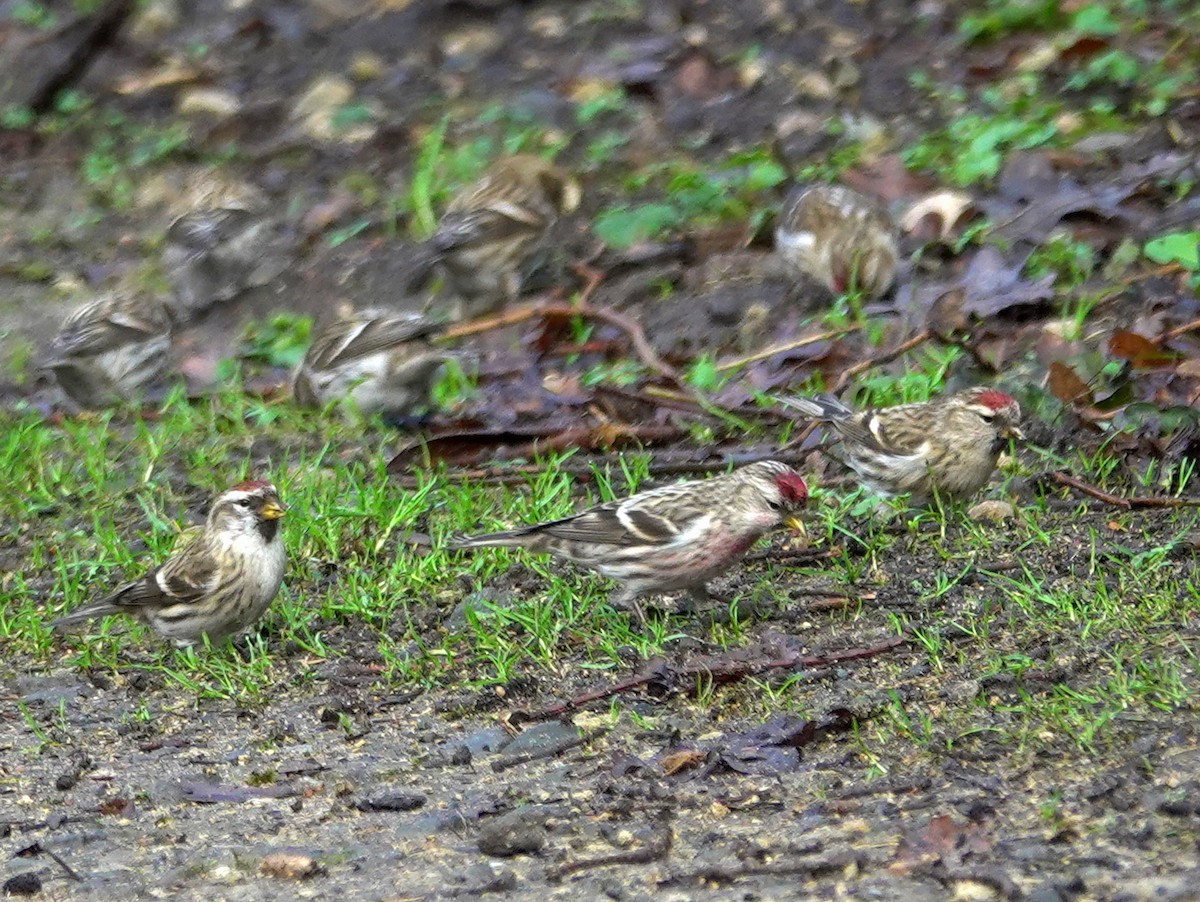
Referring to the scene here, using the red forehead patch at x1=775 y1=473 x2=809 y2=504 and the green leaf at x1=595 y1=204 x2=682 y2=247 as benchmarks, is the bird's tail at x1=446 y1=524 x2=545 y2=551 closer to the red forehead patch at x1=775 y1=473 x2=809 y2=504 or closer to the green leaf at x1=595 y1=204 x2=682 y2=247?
the red forehead patch at x1=775 y1=473 x2=809 y2=504

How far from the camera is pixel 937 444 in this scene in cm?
629

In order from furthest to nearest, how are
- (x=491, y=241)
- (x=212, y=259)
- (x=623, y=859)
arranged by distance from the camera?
(x=212, y=259), (x=491, y=241), (x=623, y=859)

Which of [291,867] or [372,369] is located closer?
[291,867]

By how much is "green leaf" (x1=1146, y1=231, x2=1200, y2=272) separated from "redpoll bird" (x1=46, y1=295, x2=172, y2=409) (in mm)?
4759

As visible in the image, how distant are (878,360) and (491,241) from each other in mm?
2780

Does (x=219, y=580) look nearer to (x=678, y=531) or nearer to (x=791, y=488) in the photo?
(x=678, y=531)

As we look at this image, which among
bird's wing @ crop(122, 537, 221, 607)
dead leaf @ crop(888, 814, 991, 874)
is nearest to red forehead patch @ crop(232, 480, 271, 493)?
bird's wing @ crop(122, 537, 221, 607)

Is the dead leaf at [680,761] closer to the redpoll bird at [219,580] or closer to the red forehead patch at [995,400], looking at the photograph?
the redpoll bird at [219,580]

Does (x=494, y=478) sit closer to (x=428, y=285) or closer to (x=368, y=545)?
(x=368, y=545)

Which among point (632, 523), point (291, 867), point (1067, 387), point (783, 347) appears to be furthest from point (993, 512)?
point (291, 867)

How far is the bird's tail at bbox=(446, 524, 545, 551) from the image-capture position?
609 centimetres

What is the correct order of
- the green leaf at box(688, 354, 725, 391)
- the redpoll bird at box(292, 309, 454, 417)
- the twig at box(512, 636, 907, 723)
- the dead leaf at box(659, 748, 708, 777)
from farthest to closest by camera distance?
the redpoll bird at box(292, 309, 454, 417) → the green leaf at box(688, 354, 725, 391) → the twig at box(512, 636, 907, 723) → the dead leaf at box(659, 748, 708, 777)

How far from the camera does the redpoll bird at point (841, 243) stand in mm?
8484

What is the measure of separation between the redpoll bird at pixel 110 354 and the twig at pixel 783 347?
293cm
